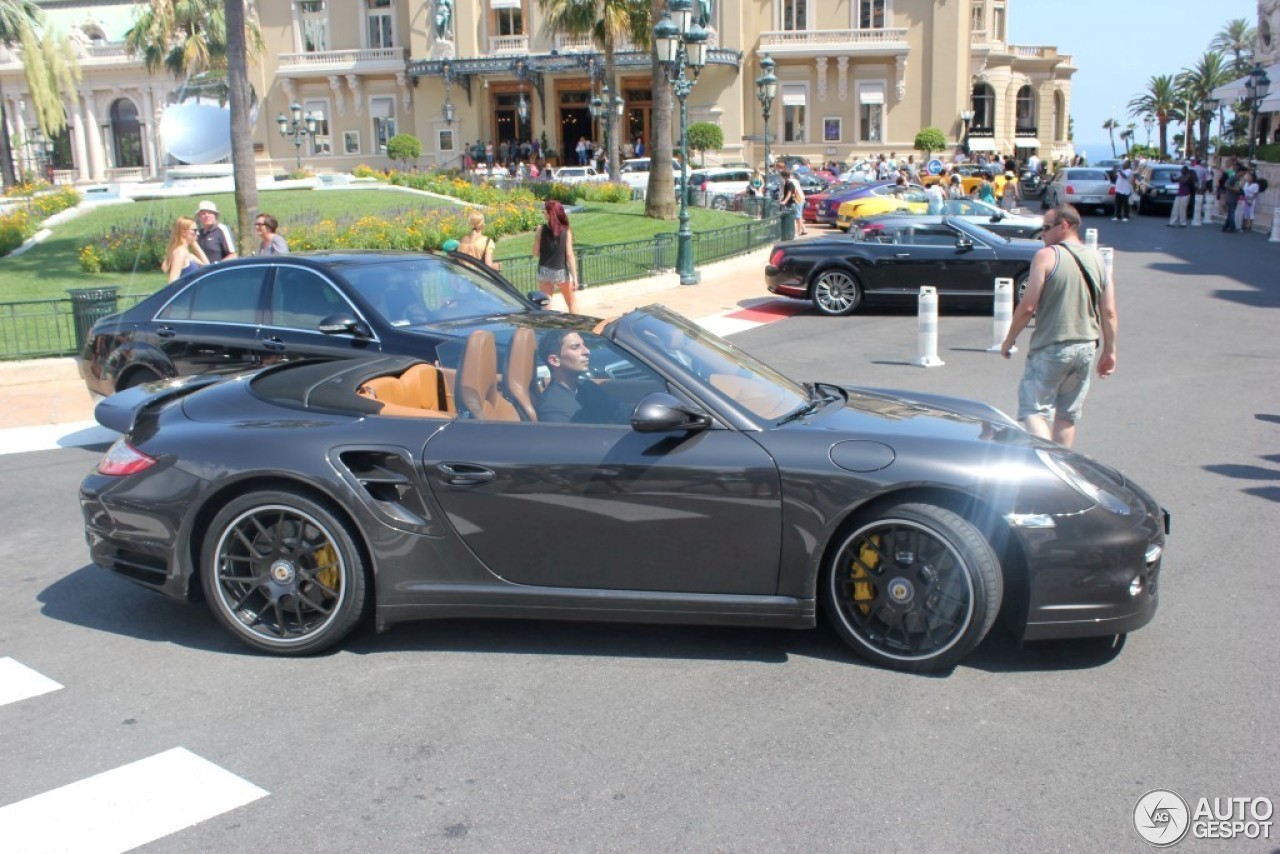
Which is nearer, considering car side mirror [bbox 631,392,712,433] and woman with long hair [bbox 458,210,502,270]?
car side mirror [bbox 631,392,712,433]

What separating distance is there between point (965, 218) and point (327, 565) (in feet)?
49.8

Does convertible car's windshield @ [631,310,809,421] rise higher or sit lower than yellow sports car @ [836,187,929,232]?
lower

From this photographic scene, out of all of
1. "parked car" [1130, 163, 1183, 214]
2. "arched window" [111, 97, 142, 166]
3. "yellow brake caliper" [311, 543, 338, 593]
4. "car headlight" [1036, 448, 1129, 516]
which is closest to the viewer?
"car headlight" [1036, 448, 1129, 516]

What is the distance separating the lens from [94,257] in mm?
23141

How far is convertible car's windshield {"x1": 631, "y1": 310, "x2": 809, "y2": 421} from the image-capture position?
512 cm

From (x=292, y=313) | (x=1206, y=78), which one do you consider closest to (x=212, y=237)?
(x=292, y=313)

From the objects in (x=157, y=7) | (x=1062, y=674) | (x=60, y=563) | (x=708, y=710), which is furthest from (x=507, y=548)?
(x=157, y=7)

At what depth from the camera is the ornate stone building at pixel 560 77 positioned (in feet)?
192

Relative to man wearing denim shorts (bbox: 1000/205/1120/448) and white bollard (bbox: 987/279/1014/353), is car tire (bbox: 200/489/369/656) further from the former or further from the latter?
white bollard (bbox: 987/279/1014/353)

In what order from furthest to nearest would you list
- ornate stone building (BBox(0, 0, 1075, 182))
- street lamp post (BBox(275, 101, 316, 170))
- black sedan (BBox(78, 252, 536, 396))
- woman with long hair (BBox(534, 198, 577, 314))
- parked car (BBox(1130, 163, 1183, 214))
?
1. ornate stone building (BBox(0, 0, 1075, 182))
2. street lamp post (BBox(275, 101, 316, 170))
3. parked car (BBox(1130, 163, 1183, 214))
4. woman with long hair (BBox(534, 198, 577, 314))
5. black sedan (BBox(78, 252, 536, 396))

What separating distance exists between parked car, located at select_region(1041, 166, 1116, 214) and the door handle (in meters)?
36.1

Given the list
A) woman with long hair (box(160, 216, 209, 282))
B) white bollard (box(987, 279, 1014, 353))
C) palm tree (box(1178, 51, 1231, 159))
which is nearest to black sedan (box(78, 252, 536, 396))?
woman with long hair (box(160, 216, 209, 282))

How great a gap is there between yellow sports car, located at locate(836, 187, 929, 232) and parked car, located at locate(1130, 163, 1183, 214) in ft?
32.0

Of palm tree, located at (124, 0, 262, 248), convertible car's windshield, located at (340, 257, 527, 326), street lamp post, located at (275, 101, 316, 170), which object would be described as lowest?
convertible car's windshield, located at (340, 257, 527, 326)
